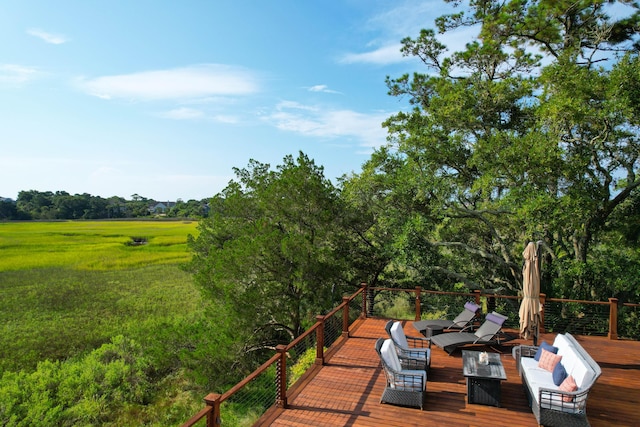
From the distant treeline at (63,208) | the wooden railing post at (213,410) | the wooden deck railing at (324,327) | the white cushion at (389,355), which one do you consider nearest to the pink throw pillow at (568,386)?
the white cushion at (389,355)

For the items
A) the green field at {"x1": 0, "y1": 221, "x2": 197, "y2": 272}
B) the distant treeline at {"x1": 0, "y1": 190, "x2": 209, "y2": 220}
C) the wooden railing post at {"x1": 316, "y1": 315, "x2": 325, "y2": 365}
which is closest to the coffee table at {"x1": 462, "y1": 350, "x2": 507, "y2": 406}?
the wooden railing post at {"x1": 316, "y1": 315, "x2": 325, "y2": 365}

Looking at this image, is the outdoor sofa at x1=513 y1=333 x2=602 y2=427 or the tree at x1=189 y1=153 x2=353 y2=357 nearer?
the outdoor sofa at x1=513 y1=333 x2=602 y2=427

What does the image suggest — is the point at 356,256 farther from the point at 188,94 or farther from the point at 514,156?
the point at 188,94

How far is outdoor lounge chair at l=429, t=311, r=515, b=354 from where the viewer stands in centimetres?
669

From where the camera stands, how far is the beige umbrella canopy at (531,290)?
22.6 feet

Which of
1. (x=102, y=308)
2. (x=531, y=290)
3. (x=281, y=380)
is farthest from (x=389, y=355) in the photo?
(x=102, y=308)

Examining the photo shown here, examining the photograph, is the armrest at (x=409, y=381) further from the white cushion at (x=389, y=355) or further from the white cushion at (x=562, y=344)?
the white cushion at (x=562, y=344)

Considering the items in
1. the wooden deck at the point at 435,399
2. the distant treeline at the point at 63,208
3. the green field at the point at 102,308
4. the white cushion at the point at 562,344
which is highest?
the distant treeline at the point at 63,208

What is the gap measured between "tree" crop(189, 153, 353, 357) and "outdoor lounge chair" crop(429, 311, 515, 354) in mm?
5566

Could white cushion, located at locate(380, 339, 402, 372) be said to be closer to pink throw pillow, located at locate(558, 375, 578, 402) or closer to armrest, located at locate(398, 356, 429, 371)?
armrest, located at locate(398, 356, 429, 371)

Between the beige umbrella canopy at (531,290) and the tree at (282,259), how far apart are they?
20.2 ft

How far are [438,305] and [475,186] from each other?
199 inches

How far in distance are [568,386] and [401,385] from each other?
1.96 meters

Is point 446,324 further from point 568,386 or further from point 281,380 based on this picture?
point 281,380
